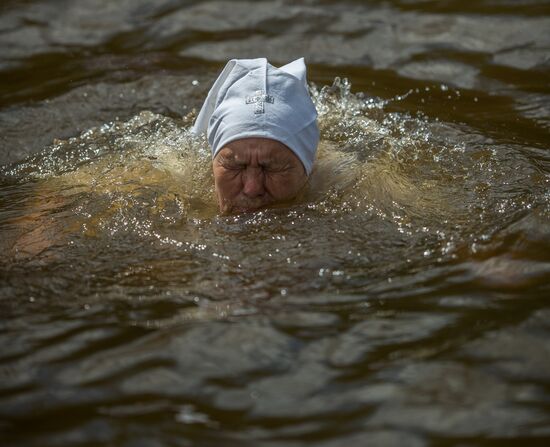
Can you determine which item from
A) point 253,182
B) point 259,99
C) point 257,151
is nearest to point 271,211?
point 253,182

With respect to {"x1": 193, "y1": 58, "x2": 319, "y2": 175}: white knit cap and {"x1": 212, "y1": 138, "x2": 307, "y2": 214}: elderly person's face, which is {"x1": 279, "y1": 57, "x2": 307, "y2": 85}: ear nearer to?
{"x1": 193, "y1": 58, "x2": 319, "y2": 175}: white knit cap

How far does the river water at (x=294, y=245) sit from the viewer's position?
414 cm

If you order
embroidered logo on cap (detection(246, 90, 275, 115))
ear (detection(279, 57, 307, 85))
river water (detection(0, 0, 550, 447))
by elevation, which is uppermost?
ear (detection(279, 57, 307, 85))

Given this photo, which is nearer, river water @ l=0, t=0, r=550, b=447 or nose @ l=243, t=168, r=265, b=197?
river water @ l=0, t=0, r=550, b=447

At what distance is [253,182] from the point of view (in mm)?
6094

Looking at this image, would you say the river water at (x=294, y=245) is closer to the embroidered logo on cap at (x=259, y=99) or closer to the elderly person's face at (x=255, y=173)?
the elderly person's face at (x=255, y=173)

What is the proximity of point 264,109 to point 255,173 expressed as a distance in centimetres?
47

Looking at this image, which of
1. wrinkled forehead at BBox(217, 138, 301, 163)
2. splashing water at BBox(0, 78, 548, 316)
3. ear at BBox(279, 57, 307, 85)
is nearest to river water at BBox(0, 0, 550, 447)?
splashing water at BBox(0, 78, 548, 316)

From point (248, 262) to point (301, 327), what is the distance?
2.86ft

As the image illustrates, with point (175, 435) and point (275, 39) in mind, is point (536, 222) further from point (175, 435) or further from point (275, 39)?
point (275, 39)

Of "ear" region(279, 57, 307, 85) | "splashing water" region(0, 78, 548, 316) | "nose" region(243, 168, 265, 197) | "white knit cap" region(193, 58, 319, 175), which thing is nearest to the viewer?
"splashing water" region(0, 78, 548, 316)

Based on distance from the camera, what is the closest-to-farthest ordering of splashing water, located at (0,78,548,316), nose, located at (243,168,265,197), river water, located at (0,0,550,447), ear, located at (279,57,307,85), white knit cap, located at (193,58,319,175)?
river water, located at (0,0,550,447) → splashing water, located at (0,78,548,316) → nose, located at (243,168,265,197) → white knit cap, located at (193,58,319,175) → ear, located at (279,57,307,85)

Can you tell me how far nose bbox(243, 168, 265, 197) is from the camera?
20.0 feet

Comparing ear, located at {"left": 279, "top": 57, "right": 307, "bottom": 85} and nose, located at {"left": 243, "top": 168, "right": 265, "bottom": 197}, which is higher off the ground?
ear, located at {"left": 279, "top": 57, "right": 307, "bottom": 85}
